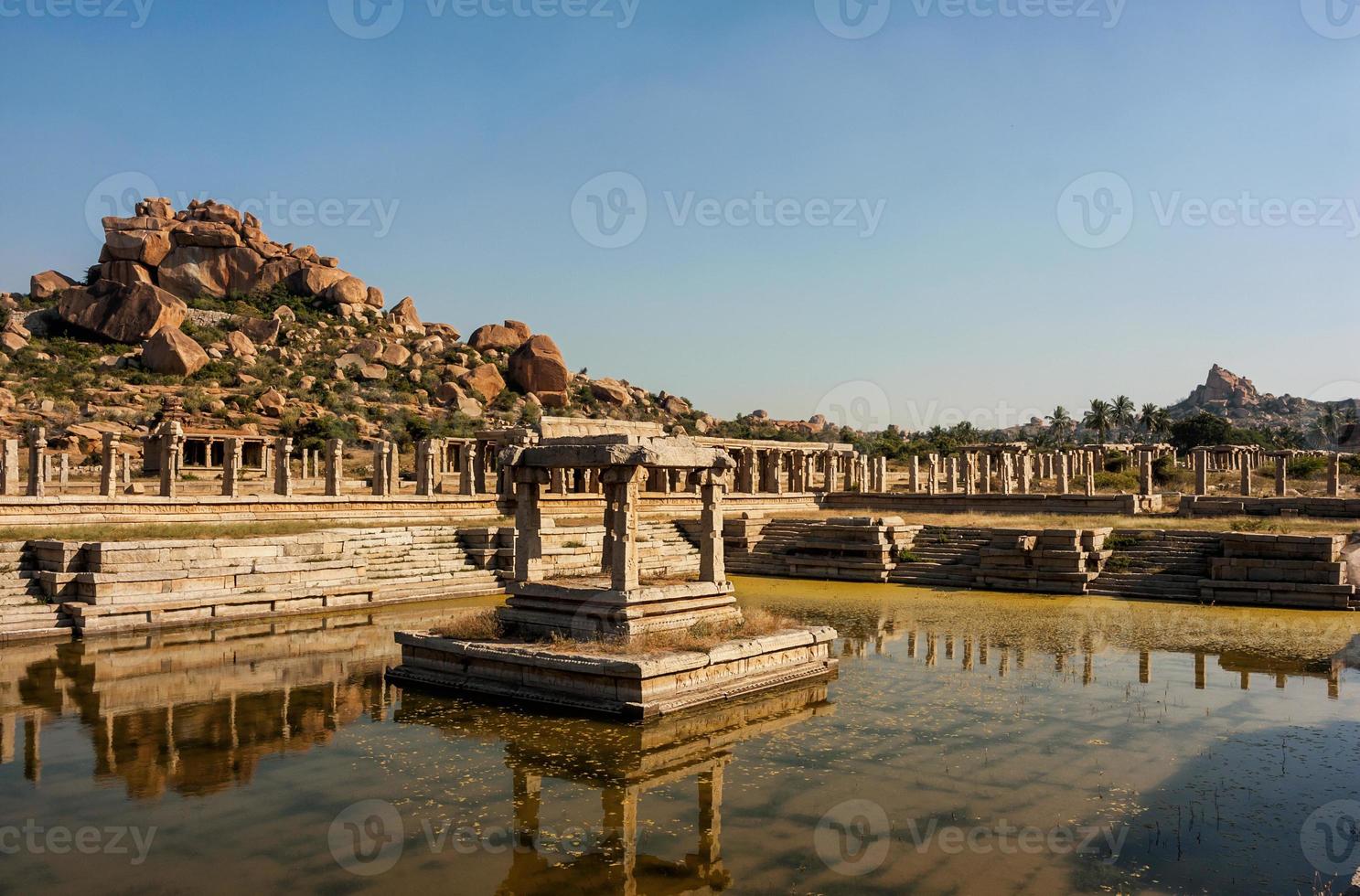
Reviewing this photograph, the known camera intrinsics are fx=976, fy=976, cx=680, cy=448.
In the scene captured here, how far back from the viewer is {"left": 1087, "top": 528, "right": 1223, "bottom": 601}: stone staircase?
21.1 metres

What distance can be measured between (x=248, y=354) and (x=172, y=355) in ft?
24.3

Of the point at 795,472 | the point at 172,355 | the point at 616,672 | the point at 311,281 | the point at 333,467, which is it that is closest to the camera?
the point at 616,672

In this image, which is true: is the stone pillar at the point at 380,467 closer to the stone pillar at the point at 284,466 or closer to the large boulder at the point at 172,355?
the stone pillar at the point at 284,466

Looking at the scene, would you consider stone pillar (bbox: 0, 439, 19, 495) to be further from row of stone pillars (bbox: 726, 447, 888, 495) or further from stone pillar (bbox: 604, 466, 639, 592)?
row of stone pillars (bbox: 726, 447, 888, 495)

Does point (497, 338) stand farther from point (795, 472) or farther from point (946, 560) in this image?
point (946, 560)

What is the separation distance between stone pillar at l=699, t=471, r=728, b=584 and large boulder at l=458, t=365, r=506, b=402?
193 ft

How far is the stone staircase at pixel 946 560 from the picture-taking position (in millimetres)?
23891

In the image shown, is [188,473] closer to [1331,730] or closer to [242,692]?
[242,692]

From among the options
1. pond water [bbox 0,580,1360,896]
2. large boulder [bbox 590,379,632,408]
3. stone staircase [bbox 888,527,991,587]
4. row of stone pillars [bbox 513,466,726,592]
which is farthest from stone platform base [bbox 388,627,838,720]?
large boulder [bbox 590,379,632,408]

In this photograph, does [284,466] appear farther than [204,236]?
No

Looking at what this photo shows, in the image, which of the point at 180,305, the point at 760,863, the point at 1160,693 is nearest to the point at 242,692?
the point at 760,863

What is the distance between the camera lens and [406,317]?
88.8 m

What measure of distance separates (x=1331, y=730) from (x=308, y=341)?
76899 millimetres

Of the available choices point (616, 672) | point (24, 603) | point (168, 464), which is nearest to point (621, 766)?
point (616, 672)
